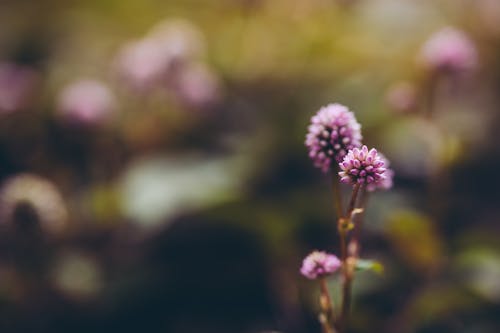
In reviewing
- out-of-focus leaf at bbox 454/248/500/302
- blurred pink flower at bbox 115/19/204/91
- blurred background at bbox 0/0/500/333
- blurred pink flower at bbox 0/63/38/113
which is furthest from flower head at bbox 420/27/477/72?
blurred pink flower at bbox 0/63/38/113

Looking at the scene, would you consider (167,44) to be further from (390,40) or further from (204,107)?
(390,40)

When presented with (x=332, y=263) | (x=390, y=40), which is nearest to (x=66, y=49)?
(x=390, y=40)

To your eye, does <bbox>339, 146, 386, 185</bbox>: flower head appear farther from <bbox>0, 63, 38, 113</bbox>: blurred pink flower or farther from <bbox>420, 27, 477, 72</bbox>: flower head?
<bbox>0, 63, 38, 113</bbox>: blurred pink flower

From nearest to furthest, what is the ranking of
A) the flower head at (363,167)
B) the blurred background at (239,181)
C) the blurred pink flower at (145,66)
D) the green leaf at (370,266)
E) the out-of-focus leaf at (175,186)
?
1. the flower head at (363,167)
2. the green leaf at (370,266)
3. the blurred background at (239,181)
4. the out-of-focus leaf at (175,186)
5. the blurred pink flower at (145,66)

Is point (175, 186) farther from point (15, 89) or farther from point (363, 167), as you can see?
point (363, 167)

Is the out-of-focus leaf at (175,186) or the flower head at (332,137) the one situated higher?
the out-of-focus leaf at (175,186)

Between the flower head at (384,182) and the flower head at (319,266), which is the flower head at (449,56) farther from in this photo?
the flower head at (319,266)

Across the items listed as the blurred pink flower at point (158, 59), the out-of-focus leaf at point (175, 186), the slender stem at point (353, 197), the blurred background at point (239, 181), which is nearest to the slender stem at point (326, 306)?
the slender stem at point (353, 197)
